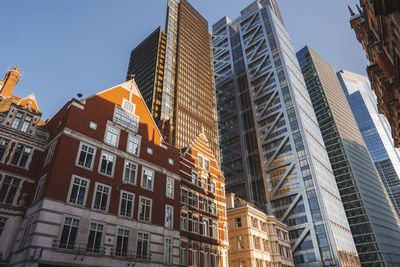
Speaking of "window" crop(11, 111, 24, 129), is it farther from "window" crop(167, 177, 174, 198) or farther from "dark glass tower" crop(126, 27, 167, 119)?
"dark glass tower" crop(126, 27, 167, 119)

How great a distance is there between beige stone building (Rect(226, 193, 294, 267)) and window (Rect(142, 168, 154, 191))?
2224cm

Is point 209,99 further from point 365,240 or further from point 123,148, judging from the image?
point 123,148

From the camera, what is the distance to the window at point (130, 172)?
109ft

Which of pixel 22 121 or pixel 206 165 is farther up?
pixel 206 165

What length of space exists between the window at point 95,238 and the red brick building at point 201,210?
1109 centimetres

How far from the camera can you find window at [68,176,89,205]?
27438 mm

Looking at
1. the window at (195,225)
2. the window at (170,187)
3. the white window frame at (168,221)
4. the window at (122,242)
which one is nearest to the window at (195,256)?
the window at (195,225)

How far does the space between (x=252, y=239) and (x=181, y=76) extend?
101 meters

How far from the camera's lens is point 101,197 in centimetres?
2956

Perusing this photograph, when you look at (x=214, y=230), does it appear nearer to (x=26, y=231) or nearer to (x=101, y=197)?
(x=101, y=197)

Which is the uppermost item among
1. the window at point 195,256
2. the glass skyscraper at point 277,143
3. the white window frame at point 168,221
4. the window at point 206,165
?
the glass skyscraper at point 277,143

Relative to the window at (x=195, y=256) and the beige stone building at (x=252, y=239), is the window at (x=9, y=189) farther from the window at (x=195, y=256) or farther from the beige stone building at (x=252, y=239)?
the beige stone building at (x=252, y=239)

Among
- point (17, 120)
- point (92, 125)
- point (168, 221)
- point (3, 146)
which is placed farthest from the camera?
point (168, 221)

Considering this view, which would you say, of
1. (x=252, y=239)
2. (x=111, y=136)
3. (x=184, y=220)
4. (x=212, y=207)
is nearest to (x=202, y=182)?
(x=212, y=207)
